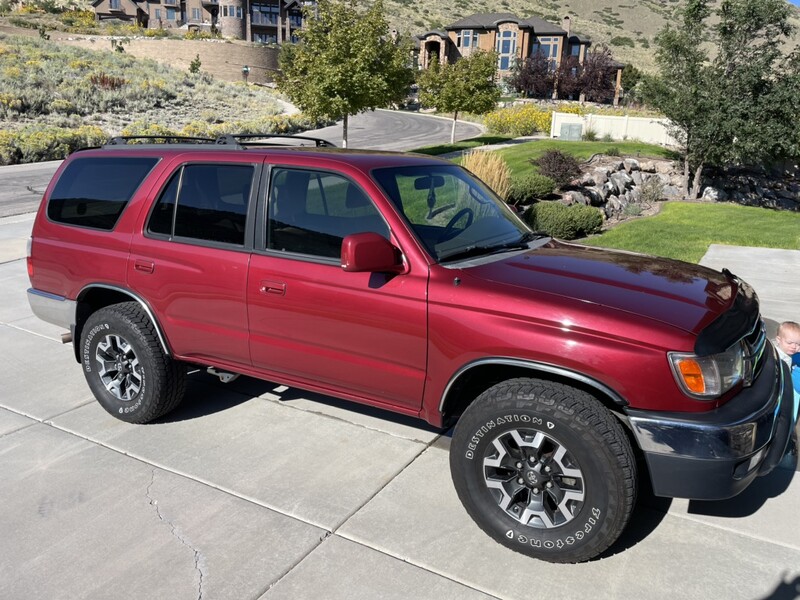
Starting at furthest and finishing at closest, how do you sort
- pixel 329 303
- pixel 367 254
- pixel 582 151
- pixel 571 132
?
pixel 571 132, pixel 582 151, pixel 329 303, pixel 367 254

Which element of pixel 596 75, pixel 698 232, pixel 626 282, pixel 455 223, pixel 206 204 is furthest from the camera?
pixel 596 75

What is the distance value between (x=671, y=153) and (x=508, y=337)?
2432 centimetres

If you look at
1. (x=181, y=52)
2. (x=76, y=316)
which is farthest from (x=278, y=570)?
(x=181, y=52)

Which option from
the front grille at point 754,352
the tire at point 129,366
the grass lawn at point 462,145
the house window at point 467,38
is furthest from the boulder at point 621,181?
the house window at point 467,38

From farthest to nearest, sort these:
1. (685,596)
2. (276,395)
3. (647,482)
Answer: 1. (276,395)
2. (647,482)
3. (685,596)

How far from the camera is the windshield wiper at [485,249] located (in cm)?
375

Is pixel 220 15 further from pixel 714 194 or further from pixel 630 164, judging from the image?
pixel 714 194

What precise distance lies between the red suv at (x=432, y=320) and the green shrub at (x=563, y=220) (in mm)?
6670

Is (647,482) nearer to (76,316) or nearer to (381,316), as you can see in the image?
(381,316)

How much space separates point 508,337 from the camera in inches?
127

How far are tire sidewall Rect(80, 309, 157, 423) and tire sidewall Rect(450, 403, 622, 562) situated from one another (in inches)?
91.4

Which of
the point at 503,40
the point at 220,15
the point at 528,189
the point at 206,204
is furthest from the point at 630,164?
the point at 220,15

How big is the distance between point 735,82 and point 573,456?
20061 millimetres

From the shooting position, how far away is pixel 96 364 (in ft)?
16.0
